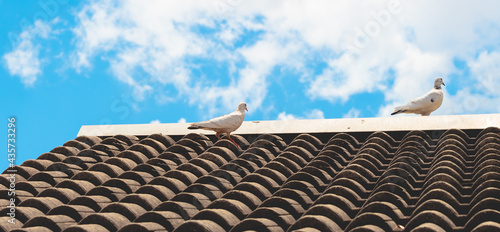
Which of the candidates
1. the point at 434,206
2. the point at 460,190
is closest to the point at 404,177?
the point at 460,190

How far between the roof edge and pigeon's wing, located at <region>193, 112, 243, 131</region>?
18 cm

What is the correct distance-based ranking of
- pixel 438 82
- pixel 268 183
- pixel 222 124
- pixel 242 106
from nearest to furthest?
pixel 268 183
pixel 222 124
pixel 242 106
pixel 438 82

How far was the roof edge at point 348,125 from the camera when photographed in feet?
21.5

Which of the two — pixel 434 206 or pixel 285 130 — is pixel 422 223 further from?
pixel 285 130

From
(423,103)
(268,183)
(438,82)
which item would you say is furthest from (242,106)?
(438,82)

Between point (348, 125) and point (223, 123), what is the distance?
1335 mm

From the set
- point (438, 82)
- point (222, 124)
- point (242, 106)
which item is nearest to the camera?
point (222, 124)

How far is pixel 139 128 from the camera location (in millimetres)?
7488

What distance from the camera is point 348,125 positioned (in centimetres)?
684

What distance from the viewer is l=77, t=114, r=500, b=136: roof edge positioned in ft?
21.5

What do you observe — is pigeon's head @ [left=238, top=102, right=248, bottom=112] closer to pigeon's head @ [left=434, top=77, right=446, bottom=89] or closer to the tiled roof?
the tiled roof

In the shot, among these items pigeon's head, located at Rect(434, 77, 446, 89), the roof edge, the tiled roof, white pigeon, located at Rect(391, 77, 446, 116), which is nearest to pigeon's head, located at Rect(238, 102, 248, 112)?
the roof edge

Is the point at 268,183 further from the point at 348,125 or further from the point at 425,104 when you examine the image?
the point at 425,104

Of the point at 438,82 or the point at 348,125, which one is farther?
the point at 438,82
